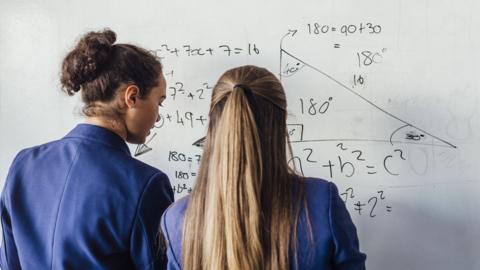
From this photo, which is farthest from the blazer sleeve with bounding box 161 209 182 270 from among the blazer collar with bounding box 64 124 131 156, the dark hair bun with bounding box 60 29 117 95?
the dark hair bun with bounding box 60 29 117 95

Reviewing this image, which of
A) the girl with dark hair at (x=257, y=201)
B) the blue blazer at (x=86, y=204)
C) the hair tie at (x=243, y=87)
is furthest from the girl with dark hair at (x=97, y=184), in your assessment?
the hair tie at (x=243, y=87)

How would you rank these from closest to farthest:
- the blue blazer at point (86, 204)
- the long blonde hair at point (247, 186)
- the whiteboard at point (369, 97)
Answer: the long blonde hair at point (247, 186), the blue blazer at point (86, 204), the whiteboard at point (369, 97)

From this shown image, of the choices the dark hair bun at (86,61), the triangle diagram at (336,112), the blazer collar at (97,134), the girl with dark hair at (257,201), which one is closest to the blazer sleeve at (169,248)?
the girl with dark hair at (257,201)

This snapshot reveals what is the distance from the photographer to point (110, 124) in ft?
2.61

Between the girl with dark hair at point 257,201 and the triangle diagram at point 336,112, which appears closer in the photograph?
the girl with dark hair at point 257,201

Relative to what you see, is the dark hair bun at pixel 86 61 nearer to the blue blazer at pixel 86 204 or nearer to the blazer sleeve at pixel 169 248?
the blue blazer at pixel 86 204

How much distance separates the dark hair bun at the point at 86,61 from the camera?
2.53 feet

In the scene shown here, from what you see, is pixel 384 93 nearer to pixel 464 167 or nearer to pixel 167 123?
pixel 464 167

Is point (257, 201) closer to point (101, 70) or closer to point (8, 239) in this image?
point (101, 70)

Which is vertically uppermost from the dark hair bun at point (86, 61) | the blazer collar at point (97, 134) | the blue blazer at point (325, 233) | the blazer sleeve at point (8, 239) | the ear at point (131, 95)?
the dark hair bun at point (86, 61)

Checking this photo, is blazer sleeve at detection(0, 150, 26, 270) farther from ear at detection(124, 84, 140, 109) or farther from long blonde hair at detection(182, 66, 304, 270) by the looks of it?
long blonde hair at detection(182, 66, 304, 270)

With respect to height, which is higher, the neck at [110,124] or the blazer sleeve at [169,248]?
the neck at [110,124]

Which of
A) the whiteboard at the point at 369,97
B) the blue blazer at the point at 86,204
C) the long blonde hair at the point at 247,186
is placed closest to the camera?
the long blonde hair at the point at 247,186

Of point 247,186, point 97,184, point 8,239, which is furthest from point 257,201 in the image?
point 8,239
